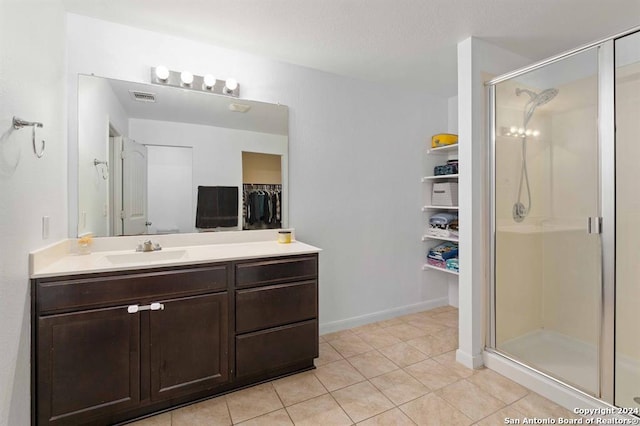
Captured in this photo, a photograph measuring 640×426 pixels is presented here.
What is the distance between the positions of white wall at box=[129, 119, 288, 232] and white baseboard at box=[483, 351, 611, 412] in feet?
7.15

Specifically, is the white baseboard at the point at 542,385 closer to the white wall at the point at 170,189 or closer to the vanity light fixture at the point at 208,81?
the white wall at the point at 170,189

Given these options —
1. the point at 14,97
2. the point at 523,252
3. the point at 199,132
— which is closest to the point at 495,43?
the point at 523,252

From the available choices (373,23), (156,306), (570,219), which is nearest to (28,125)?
(156,306)

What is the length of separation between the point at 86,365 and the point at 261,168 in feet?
5.51

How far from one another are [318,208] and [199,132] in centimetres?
118

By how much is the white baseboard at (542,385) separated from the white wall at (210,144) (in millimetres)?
2178

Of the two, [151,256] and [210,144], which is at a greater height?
[210,144]

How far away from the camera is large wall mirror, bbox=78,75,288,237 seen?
205cm

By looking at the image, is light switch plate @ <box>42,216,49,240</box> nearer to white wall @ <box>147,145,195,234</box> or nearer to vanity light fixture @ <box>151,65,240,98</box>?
white wall @ <box>147,145,195,234</box>

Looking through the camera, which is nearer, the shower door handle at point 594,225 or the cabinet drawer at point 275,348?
the shower door handle at point 594,225

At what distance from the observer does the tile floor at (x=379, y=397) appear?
1727 millimetres

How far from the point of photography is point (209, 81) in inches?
91.2

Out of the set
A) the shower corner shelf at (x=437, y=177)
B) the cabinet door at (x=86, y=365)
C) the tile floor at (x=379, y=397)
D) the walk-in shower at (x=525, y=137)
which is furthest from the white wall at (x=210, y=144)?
the walk-in shower at (x=525, y=137)

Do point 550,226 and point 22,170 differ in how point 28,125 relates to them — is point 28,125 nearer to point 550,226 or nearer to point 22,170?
point 22,170
